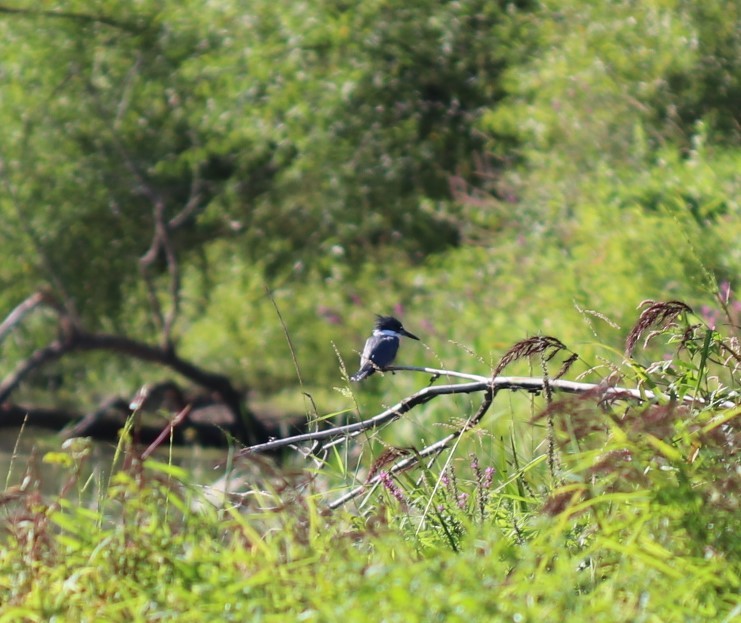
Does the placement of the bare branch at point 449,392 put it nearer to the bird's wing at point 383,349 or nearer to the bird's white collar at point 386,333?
the bird's wing at point 383,349

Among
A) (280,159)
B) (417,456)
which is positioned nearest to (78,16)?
(280,159)

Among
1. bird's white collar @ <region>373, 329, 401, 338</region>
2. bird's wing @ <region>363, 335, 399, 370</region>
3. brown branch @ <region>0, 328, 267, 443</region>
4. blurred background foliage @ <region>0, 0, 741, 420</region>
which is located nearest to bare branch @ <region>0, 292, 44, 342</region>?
brown branch @ <region>0, 328, 267, 443</region>

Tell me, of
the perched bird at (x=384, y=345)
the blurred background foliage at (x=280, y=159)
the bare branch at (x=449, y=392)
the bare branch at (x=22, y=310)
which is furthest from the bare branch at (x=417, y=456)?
the bare branch at (x=22, y=310)

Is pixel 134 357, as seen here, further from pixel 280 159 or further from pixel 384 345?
pixel 384 345

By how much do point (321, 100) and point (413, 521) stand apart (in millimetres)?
9974

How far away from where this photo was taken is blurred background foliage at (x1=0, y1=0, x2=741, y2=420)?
12375mm

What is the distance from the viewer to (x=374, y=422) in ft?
10.7

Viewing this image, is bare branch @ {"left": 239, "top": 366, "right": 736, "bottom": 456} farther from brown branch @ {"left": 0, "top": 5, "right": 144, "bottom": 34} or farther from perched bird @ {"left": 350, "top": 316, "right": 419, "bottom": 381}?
brown branch @ {"left": 0, "top": 5, "right": 144, "bottom": 34}

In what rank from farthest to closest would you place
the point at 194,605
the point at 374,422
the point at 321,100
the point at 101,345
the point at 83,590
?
1. the point at 321,100
2. the point at 101,345
3. the point at 374,422
4. the point at 83,590
5. the point at 194,605

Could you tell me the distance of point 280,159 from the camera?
13.4m

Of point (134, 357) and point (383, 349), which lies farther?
point (134, 357)

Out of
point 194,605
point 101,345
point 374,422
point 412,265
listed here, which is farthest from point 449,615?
point 412,265

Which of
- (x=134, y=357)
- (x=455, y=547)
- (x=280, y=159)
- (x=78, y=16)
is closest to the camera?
(x=455, y=547)

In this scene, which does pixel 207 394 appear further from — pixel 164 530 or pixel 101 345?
pixel 164 530
